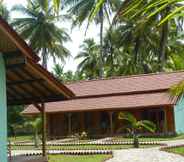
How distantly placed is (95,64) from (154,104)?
103 feet

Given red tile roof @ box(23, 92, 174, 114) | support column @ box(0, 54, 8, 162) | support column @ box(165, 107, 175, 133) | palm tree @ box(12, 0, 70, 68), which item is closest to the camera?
support column @ box(0, 54, 8, 162)

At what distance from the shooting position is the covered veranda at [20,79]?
838 centimetres

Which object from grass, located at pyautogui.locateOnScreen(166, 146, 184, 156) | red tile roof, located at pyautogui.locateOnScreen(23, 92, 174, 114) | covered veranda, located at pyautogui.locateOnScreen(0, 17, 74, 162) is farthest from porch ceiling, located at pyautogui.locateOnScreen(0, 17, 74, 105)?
red tile roof, located at pyautogui.locateOnScreen(23, 92, 174, 114)

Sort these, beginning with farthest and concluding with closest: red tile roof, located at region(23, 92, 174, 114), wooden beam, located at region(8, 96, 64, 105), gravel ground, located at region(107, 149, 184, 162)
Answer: red tile roof, located at region(23, 92, 174, 114) → gravel ground, located at region(107, 149, 184, 162) → wooden beam, located at region(8, 96, 64, 105)

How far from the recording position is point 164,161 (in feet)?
44.5

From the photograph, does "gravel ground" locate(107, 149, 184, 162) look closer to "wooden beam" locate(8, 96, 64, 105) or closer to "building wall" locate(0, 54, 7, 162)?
"wooden beam" locate(8, 96, 64, 105)

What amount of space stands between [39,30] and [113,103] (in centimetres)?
2172

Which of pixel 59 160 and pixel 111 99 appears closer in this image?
pixel 59 160

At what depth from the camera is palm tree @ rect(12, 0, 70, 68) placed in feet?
167

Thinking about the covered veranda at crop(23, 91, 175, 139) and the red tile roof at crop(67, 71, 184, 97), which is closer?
the covered veranda at crop(23, 91, 175, 139)

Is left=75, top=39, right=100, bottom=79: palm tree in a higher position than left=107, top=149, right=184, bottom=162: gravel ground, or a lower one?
higher

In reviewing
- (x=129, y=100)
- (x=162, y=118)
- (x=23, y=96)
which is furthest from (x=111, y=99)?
(x=23, y=96)

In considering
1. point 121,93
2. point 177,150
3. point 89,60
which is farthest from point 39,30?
point 177,150

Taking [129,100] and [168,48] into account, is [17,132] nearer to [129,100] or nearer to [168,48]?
[129,100]
